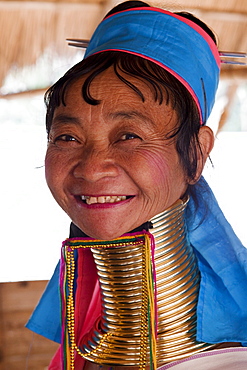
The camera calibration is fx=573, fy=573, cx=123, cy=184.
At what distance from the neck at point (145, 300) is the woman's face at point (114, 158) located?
0.31 feet

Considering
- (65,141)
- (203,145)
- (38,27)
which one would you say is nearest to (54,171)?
(65,141)

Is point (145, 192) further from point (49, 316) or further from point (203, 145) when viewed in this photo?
point (49, 316)

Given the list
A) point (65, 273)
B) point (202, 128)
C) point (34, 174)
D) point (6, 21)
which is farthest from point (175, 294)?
point (6, 21)

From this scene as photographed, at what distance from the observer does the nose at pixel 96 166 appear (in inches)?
42.6

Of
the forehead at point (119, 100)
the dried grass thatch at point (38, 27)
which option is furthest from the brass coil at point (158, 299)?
the dried grass thatch at point (38, 27)

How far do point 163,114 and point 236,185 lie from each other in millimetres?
1701

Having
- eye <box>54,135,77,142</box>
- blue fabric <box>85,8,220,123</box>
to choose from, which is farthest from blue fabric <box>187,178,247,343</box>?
eye <box>54,135,77,142</box>

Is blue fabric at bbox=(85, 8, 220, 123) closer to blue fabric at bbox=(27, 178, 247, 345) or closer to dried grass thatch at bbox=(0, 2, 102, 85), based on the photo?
blue fabric at bbox=(27, 178, 247, 345)

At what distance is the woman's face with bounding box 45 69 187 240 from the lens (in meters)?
1.10

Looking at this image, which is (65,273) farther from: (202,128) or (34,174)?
(34,174)

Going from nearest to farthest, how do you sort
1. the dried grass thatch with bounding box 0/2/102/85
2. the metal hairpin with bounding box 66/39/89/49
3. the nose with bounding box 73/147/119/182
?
the nose with bounding box 73/147/119/182, the metal hairpin with bounding box 66/39/89/49, the dried grass thatch with bounding box 0/2/102/85

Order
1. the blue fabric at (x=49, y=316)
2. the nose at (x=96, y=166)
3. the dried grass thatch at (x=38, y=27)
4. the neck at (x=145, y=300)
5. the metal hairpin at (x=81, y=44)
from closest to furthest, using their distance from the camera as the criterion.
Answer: the nose at (x=96, y=166)
the neck at (x=145, y=300)
the metal hairpin at (x=81, y=44)
the blue fabric at (x=49, y=316)
the dried grass thatch at (x=38, y=27)

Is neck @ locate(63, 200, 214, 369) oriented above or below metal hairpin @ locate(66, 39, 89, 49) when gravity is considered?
below

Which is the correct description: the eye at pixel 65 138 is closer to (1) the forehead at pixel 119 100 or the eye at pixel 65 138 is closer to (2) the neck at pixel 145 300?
(1) the forehead at pixel 119 100
